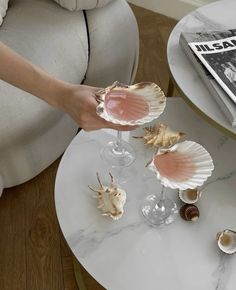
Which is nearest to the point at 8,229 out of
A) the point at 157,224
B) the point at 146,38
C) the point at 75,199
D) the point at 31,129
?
the point at 31,129

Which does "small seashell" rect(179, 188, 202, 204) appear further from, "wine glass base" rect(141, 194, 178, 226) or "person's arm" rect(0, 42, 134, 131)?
"person's arm" rect(0, 42, 134, 131)

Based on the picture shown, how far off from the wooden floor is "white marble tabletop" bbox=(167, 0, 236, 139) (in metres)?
0.48

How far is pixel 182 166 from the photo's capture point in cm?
77

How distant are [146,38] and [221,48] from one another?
82cm

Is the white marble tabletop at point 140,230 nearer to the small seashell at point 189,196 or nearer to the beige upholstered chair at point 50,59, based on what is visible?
the small seashell at point 189,196

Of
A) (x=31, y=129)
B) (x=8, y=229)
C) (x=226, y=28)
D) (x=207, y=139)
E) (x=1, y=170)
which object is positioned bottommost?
(x=8, y=229)

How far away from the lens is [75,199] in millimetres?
879

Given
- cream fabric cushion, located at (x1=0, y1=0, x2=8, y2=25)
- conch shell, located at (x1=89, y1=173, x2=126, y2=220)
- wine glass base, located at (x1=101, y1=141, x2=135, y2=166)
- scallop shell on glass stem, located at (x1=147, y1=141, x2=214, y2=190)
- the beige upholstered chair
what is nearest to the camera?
scallop shell on glass stem, located at (x1=147, y1=141, x2=214, y2=190)

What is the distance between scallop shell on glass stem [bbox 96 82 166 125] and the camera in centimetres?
79

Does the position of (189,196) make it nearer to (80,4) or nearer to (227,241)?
(227,241)

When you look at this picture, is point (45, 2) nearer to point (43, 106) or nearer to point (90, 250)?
point (43, 106)

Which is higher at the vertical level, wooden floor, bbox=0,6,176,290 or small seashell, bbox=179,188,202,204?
small seashell, bbox=179,188,202,204

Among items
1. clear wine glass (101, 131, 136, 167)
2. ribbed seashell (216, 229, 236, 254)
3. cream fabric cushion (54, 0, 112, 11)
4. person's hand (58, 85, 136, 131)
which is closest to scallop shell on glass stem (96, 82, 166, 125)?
person's hand (58, 85, 136, 131)

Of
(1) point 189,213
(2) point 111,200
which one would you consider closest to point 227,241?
(1) point 189,213
